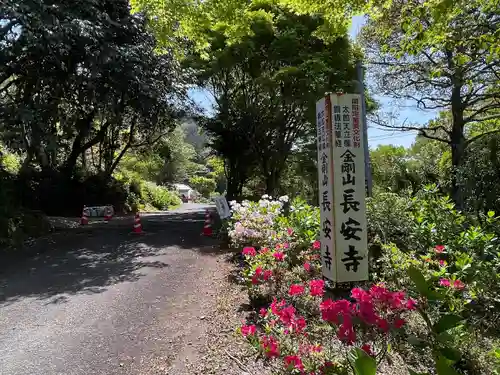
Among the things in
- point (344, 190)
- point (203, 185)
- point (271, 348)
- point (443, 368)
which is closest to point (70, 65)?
point (344, 190)

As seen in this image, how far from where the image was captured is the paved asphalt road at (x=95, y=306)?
12.6ft

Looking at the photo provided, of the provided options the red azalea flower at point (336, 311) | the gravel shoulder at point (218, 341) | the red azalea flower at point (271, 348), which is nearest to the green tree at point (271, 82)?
the gravel shoulder at point (218, 341)

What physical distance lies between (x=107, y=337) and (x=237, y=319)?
1.50 m

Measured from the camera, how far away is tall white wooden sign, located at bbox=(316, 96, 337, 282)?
4.43 m

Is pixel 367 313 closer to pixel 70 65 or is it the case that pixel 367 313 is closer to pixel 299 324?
pixel 299 324

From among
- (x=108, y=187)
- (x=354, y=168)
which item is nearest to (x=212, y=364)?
(x=354, y=168)

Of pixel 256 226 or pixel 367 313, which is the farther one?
pixel 256 226

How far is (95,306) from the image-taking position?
17.5ft

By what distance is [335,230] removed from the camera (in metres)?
4.38

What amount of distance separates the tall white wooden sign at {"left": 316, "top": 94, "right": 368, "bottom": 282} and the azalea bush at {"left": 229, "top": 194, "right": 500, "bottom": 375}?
38 centimetres

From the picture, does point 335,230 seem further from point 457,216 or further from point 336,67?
point 336,67

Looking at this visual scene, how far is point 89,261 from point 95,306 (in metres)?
2.96

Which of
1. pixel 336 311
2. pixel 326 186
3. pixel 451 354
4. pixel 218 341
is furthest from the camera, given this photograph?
pixel 326 186

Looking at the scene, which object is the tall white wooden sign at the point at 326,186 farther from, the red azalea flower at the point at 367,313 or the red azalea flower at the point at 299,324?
the red azalea flower at the point at 367,313
